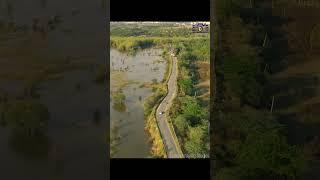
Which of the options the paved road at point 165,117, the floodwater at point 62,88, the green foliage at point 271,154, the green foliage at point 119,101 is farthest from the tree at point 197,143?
the floodwater at point 62,88

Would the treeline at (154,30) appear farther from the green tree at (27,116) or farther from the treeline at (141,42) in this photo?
the green tree at (27,116)

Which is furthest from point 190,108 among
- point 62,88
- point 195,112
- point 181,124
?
point 62,88

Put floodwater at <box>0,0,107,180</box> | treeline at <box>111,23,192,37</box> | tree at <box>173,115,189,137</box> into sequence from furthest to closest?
tree at <box>173,115,189,137</box>, treeline at <box>111,23,192,37</box>, floodwater at <box>0,0,107,180</box>

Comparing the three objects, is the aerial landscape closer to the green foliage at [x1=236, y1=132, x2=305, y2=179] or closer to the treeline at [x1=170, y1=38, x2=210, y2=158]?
A: the treeline at [x1=170, y1=38, x2=210, y2=158]

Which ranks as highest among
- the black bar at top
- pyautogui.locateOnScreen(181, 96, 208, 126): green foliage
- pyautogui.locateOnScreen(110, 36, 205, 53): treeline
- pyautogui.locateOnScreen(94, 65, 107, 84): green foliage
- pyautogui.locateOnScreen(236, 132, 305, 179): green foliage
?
the black bar at top

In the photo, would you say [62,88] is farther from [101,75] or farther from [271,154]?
[271,154]

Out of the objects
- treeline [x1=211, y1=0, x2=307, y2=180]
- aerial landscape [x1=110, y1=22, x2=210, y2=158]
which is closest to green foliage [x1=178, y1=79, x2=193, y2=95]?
aerial landscape [x1=110, y1=22, x2=210, y2=158]
